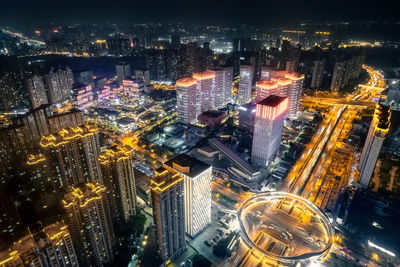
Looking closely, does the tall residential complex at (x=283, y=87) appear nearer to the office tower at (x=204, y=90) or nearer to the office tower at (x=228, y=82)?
the office tower at (x=228, y=82)

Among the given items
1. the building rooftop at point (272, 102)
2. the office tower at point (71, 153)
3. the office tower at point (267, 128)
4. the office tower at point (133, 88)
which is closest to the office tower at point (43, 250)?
the office tower at point (71, 153)

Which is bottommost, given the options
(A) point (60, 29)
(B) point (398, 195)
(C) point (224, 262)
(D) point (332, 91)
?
(C) point (224, 262)

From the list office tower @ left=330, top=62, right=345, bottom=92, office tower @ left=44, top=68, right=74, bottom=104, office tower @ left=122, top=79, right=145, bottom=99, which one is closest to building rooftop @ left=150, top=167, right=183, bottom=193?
office tower @ left=122, top=79, right=145, bottom=99

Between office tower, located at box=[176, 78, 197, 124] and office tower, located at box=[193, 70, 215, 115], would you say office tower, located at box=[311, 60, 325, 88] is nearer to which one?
office tower, located at box=[193, 70, 215, 115]

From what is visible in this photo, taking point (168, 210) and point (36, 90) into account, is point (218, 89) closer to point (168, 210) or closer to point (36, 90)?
point (168, 210)

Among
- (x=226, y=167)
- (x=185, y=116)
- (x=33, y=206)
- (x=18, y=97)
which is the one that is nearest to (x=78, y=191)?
(x=33, y=206)

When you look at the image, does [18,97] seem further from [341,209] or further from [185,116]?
[341,209]
